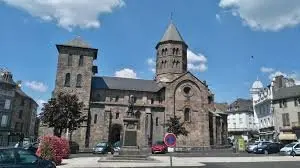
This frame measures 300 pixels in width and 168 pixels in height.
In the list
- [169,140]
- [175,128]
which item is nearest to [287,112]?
[175,128]

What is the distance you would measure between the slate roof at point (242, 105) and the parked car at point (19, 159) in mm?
69089

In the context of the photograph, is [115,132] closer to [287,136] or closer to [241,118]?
[287,136]

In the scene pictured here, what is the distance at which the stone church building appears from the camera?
42.9 metres

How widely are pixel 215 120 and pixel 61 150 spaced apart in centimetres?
3367

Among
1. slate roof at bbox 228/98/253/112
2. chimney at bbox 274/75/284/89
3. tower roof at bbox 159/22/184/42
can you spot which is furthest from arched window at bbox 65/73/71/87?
slate roof at bbox 228/98/253/112

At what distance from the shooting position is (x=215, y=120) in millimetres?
46594

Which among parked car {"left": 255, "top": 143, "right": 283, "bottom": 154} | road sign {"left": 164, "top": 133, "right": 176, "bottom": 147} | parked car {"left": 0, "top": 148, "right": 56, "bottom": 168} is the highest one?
road sign {"left": 164, "top": 133, "right": 176, "bottom": 147}

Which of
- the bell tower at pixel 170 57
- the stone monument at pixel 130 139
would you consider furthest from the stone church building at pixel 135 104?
the stone monument at pixel 130 139

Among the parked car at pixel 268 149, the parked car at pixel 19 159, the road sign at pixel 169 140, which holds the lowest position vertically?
the parked car at pixel 268 149

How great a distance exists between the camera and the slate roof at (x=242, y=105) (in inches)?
2889

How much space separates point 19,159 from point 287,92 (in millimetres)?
47644

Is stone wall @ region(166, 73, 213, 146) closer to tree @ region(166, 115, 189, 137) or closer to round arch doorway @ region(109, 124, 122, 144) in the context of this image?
tree @ region(166, 115, 189, 137)

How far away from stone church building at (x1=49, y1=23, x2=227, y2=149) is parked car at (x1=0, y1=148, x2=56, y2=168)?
31.9 meters

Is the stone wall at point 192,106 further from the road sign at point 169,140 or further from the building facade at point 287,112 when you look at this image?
the road sign at point 169,140
